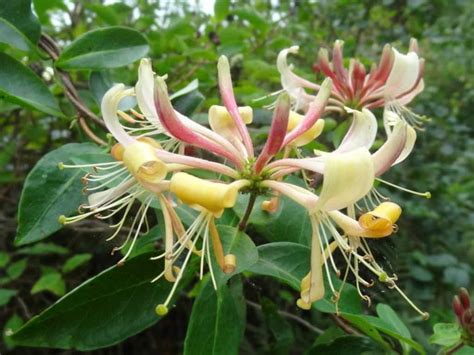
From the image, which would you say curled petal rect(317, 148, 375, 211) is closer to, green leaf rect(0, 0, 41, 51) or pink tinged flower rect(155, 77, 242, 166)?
pink tinged flower rect(155, 77, 242, 166)

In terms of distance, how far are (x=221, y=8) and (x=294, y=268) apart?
3.03 ft

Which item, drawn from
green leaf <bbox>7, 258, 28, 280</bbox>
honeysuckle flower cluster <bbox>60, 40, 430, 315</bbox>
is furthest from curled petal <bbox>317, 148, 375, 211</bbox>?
green leaf <bbox>7, 258, 28, 280</bbox>

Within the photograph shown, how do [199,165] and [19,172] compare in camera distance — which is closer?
[199,165]

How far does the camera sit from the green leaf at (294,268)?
2.20ft

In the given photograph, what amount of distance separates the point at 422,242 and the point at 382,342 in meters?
1.36

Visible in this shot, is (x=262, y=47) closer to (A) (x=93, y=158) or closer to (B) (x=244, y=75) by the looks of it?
(B) (x=244, y=75)

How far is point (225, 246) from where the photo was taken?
624 millimetres

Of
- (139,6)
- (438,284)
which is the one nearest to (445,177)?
(438,284)

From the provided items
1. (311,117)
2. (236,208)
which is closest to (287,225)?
(236,208)

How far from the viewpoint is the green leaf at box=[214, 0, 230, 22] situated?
4.62 ft

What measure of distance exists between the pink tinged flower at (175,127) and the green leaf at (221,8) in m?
0.85

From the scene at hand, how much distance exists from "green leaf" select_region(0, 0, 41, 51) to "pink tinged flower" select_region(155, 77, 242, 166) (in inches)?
16.7

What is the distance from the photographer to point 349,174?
484mm

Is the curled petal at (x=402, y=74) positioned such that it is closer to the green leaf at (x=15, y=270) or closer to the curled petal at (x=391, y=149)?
the curled petal at (x=391, y=149)
